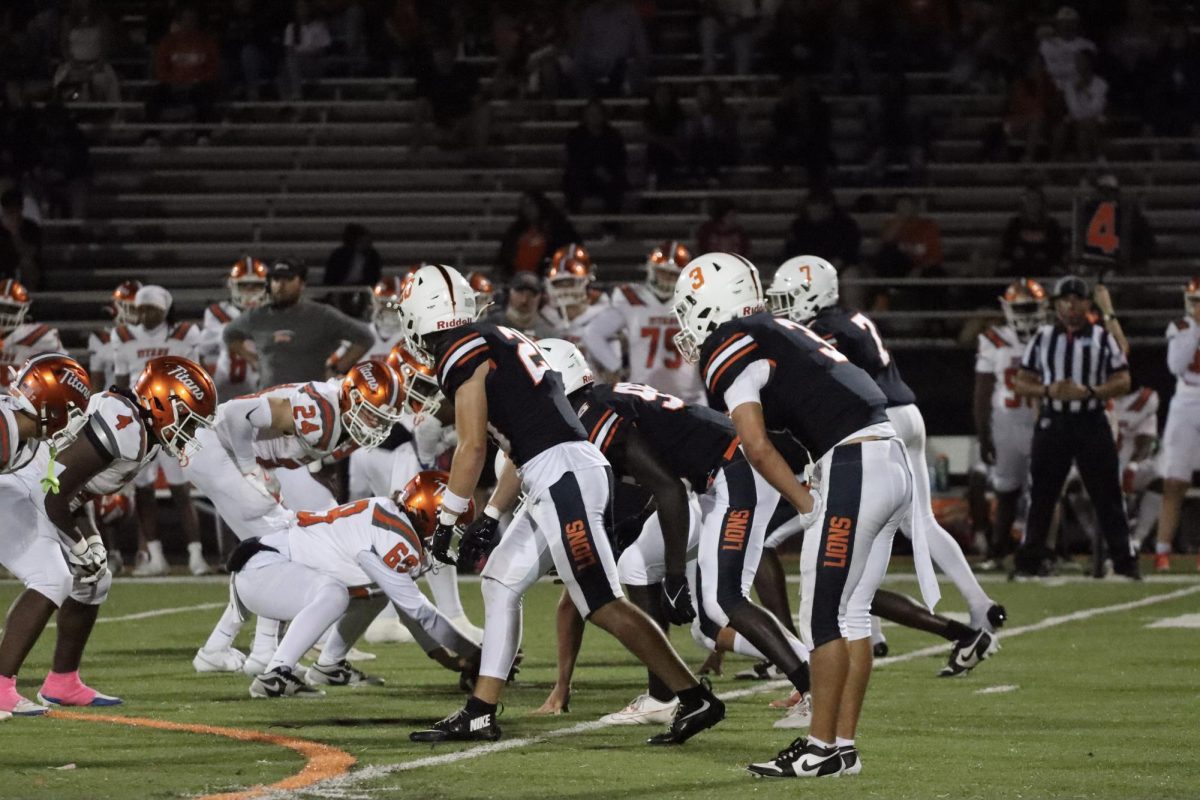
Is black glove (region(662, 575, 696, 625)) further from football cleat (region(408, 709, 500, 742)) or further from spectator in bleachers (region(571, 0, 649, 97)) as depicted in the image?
spectator in bleachers (region(571, 0, 649, 97))

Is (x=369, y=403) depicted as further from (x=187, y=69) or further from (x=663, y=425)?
(x=187, y=69)

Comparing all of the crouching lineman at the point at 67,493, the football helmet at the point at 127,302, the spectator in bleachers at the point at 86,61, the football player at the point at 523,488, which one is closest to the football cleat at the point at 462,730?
the football player at the point at 523,488

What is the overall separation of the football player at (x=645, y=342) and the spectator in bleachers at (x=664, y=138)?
457cm

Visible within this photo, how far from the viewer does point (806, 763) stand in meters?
6.22

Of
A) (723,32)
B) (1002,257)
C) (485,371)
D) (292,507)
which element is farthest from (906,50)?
(485,371)

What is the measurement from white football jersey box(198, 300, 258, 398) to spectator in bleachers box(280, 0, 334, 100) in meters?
5.47

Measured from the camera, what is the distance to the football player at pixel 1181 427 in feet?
46.1

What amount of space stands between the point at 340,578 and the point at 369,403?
104cm

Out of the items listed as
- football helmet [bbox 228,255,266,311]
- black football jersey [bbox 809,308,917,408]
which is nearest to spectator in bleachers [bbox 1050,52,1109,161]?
football helmet [bbox 228,255,266,311]

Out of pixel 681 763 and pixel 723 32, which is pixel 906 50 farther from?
pixel 681 763

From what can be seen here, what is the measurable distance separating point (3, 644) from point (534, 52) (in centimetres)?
1369

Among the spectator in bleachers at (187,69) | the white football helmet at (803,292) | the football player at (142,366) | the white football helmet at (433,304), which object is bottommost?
the football player at (142,366)

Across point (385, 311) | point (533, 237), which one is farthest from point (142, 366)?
point (533, 237)

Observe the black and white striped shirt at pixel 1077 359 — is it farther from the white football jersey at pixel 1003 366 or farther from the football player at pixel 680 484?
the football player at pixel 680 484
